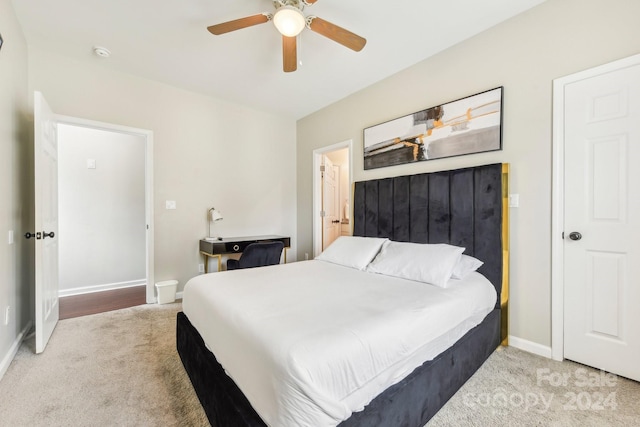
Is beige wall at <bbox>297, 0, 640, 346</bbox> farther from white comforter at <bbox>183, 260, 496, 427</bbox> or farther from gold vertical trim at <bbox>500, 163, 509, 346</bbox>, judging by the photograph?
white comforter at <bbox>183, 260, 496, 427</bbox>

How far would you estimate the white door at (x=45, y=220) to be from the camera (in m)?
2.11

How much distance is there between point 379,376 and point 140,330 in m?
2.41

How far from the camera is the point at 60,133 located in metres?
3.71

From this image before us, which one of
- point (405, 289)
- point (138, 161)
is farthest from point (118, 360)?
point (138, 161)

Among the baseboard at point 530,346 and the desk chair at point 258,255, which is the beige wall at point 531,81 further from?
the desk chair at point 258,255

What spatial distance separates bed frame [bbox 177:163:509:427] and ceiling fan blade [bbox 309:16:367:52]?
1.36 meters

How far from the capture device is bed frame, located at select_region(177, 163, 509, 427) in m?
1.23

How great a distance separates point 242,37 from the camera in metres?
2.50

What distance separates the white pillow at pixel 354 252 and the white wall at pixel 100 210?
3234 millimetres

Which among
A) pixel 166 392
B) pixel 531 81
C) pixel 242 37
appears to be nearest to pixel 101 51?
pixel 242 37

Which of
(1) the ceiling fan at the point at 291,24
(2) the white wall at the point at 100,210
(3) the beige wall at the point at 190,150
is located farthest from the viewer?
(2) the white wall at the point at 100,210

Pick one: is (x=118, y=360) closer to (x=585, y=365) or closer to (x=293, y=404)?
(x=293, y=404)

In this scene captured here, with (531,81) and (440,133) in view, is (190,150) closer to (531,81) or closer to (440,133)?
(440,133)

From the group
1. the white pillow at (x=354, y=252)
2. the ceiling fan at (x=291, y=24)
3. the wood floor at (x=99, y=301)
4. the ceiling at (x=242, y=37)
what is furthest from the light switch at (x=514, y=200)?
the wood floor at (x=99, y=301)
